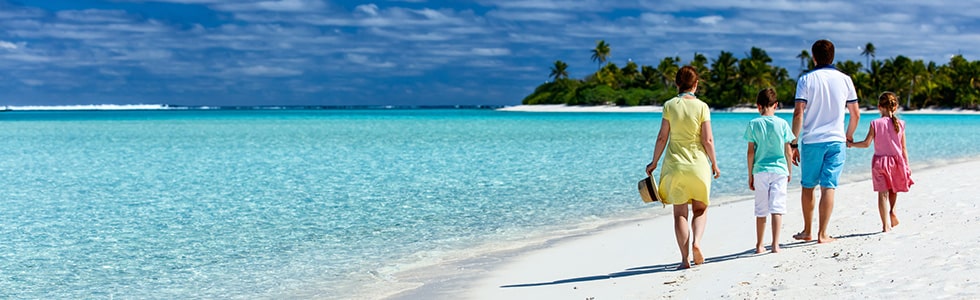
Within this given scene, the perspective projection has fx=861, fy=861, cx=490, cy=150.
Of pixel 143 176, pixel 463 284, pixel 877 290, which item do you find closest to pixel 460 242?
pixel 463 284

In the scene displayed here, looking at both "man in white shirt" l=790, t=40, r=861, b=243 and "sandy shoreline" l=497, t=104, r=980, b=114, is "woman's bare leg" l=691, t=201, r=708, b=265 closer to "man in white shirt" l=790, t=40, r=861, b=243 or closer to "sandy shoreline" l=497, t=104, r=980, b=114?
"man in white shirt" l=790, t=40, r=861, b=243

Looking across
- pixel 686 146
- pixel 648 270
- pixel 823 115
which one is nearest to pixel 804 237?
pixel 823 115

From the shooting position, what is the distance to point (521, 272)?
7.75 metres

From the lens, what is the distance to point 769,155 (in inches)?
260

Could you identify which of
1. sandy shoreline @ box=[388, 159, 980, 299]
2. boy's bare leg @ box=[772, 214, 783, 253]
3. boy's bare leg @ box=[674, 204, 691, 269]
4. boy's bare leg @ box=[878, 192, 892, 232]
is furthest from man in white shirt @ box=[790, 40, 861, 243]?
boy's bare leg @ box=[674, 204, 691, 269]

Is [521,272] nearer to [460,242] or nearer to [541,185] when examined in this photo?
[460,242]

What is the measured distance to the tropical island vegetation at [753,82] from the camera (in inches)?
4092

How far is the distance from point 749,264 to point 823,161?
1067 mm

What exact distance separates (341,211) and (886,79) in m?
105

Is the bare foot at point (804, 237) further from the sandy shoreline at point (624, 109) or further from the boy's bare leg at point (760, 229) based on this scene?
the sandy shoreline at point (624, 109)

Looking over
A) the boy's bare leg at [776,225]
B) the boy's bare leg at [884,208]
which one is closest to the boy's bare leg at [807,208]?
the boy's bare leg at [776,225]

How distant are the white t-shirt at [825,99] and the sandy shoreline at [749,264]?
0.92m

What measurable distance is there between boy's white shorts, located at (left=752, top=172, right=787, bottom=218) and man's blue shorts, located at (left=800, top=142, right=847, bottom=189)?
12.4 inches

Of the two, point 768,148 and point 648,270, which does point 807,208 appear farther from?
point 648,270
